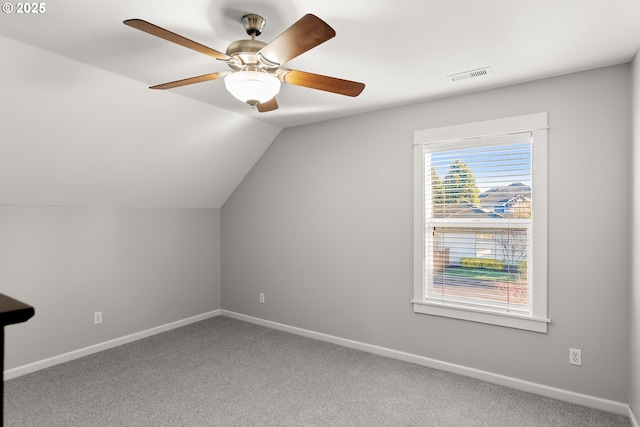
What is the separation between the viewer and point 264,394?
2869 millimetres

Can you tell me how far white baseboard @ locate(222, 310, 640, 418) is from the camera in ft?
8.60

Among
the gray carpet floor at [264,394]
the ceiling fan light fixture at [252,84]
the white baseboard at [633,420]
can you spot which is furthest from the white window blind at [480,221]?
the ceiling fan light fixture at [252,84]

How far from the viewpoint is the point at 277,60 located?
183cm

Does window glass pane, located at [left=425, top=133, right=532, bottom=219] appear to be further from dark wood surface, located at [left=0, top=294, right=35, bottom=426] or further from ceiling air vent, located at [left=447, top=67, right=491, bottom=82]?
dark wood surface, located at [left=0, top=294, right=35, bottom=426]

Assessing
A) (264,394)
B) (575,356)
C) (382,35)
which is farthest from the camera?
(264,394)

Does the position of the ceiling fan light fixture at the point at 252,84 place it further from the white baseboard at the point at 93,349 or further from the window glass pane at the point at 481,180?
the white baseboard at the point at 93,349

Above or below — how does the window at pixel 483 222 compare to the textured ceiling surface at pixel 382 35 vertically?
below

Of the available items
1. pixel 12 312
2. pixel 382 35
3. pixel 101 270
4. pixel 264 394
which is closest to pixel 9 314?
pixel 12 312

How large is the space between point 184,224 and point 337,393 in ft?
9.24

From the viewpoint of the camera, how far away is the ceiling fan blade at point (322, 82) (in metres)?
2.02

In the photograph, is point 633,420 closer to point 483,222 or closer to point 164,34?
point 483,222

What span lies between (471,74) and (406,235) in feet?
4.84

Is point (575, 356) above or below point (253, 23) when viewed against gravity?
below

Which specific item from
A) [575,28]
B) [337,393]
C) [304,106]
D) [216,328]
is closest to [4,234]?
[216,328]
